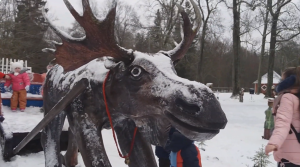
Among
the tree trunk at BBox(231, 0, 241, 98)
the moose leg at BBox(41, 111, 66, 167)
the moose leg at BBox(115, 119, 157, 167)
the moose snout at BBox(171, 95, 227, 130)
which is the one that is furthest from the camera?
Answer: the tree trunk at BBox(231, 0, 241, 98)

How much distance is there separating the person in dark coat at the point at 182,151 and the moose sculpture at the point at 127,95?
16.2 inches

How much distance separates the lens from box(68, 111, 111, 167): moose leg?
2.24 m

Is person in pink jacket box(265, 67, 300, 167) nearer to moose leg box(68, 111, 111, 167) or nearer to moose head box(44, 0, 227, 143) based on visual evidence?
moose head box(44, 0, 227, 143)

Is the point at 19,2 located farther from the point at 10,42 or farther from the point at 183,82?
the point at 183,82

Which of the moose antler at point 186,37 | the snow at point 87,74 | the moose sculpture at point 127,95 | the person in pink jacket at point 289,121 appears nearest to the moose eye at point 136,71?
the moose sculpture at point 127,95

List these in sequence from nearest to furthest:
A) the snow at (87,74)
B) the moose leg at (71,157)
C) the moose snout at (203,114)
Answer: the moose snout at (203,114)
the snow at (87,74)
the moose leg at (71,157)

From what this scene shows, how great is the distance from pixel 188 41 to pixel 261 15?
59.5ft

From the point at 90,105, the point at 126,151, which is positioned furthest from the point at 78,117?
the point at 126,151

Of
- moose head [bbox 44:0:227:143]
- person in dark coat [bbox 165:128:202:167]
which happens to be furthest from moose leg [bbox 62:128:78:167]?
moose head [bbox 44:0:227:143]

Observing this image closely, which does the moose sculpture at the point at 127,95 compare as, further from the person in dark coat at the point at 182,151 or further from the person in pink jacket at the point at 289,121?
the person in pink jacket at the point at 289,121

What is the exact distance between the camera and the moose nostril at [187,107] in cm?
178

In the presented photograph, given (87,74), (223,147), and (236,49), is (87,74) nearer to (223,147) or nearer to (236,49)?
(223,147)

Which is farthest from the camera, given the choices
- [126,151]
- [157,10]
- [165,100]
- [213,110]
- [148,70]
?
[157,10]

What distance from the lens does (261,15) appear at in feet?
61.3
